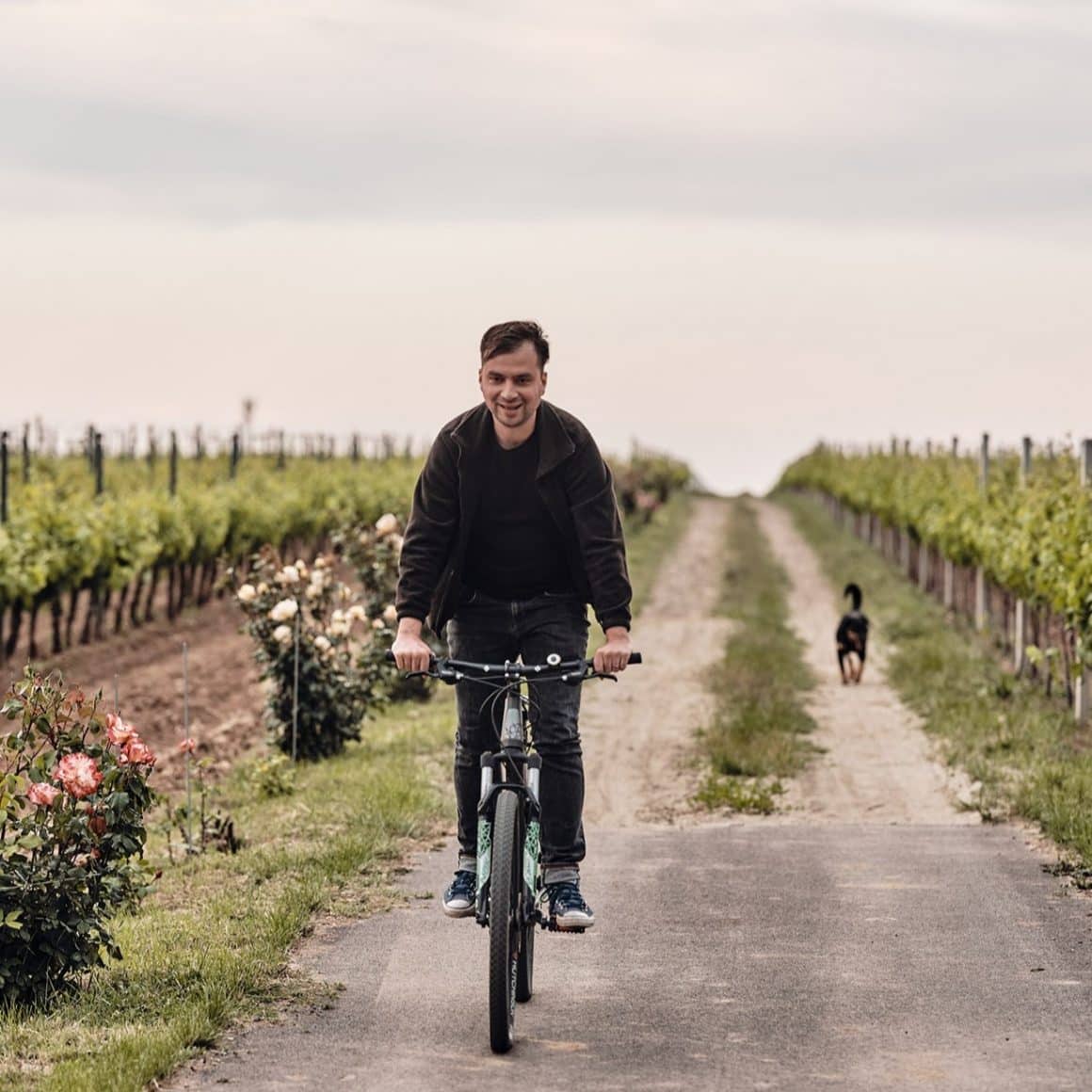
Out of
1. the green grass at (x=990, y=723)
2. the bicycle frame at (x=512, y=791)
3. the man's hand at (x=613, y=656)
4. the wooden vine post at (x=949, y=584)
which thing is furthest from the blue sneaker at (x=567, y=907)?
the wooden vine post at (x=949, y=584)

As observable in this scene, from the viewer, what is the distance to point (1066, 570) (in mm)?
13734

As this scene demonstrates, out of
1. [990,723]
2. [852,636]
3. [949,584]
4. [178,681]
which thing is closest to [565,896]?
[990,723]

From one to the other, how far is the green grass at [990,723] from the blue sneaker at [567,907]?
3210 millimetres

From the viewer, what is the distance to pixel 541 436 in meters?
5.65

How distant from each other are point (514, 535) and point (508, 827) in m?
0.95

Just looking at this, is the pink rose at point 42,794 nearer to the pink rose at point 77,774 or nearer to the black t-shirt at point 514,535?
the pink rose at point 77,774

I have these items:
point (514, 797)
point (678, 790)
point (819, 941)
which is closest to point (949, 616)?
point (678, 790)


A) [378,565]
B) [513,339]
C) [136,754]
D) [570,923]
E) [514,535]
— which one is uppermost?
Result: [513,339]

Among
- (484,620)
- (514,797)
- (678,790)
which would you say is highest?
(484,620)

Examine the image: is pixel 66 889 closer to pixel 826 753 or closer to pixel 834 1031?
pixel 834 1031

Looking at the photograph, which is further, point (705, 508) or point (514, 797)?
point (705, 508)

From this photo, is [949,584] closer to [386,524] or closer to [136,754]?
[386,524]

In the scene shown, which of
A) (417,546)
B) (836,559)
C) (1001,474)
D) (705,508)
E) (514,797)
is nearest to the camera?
(514,797)

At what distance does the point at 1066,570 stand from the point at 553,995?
872 centimetres
